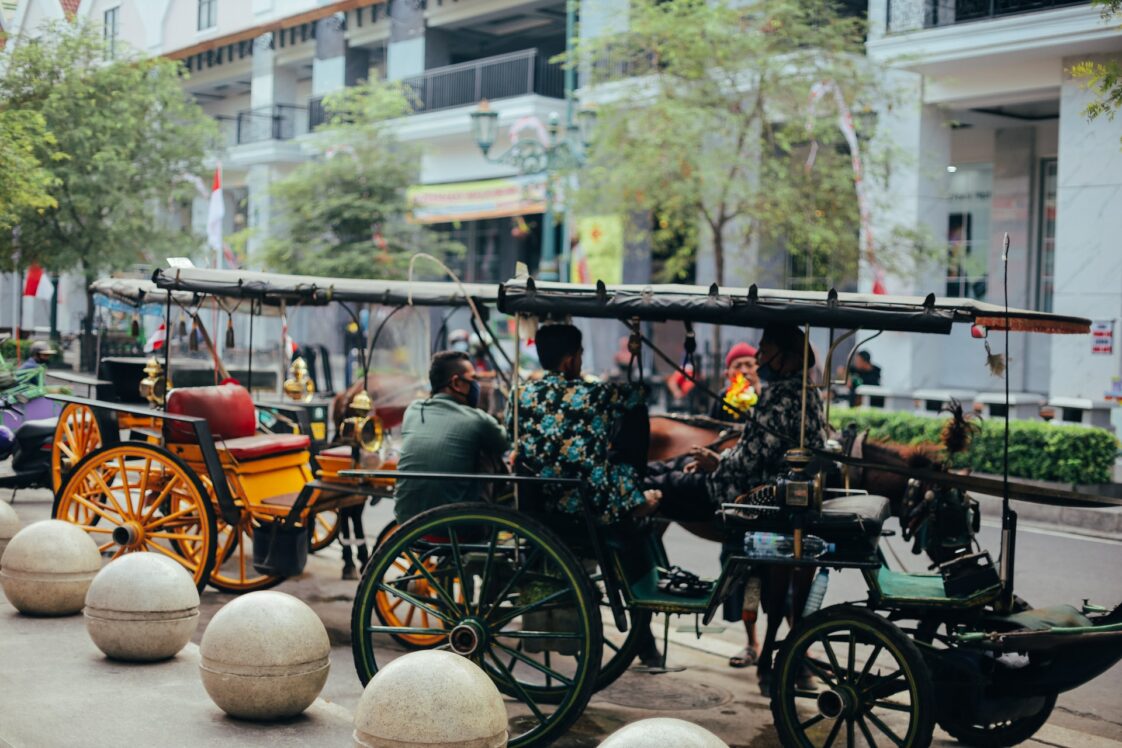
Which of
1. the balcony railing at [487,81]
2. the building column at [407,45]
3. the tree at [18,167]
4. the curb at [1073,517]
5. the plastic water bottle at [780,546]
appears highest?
the building column at [407,45]

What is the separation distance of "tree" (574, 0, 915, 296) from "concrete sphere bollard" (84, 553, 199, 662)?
45.2ft

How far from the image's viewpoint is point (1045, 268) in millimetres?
22453

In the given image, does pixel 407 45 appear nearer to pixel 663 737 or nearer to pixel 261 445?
pixel 261 445

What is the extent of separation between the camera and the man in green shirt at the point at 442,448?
277 inches

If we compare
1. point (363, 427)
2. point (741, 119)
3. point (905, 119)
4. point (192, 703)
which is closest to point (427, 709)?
point (192, 703)

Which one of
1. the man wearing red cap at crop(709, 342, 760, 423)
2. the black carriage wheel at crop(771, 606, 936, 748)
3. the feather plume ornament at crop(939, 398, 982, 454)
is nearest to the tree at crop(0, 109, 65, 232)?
the man wearing red cap at crop(709, 342, 760, 423)

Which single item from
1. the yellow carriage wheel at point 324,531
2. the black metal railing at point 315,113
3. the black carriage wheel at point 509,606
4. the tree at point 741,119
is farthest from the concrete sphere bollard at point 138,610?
the black metal railing at point 315,113

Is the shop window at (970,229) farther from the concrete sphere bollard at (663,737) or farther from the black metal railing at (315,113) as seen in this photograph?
the concrete sphere bollard at (663,737)

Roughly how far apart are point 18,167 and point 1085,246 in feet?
45.6

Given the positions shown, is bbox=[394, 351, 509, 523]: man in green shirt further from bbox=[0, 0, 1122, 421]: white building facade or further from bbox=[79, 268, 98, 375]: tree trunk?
bbox=[79, 268, 98, 375]: tree trunk

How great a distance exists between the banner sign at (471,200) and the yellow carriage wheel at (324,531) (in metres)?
17.8

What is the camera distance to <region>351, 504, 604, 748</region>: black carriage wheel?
581 centimetres

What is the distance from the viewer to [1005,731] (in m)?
6.05

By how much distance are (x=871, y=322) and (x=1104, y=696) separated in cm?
322
